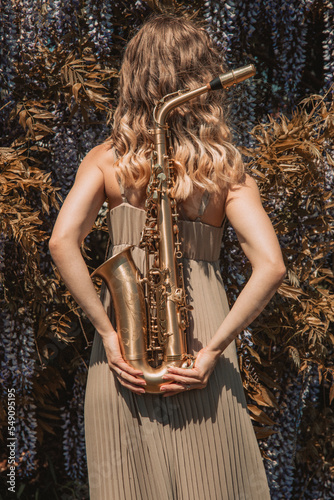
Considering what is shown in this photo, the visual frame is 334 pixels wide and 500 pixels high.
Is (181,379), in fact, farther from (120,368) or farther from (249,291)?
(249,291)

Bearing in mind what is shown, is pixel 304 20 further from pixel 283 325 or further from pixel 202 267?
pixel 202 267

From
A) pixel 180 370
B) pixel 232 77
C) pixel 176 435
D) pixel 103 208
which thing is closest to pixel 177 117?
pixel 232 77

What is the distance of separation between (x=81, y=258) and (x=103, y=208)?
1116 mm

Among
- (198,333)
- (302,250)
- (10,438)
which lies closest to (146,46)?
(198,333)

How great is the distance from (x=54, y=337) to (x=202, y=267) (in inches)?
46.3

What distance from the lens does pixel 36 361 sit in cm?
278

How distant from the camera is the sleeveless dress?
165 centimetres

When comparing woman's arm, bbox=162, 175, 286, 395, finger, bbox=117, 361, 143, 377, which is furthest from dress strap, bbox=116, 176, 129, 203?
finger, bbox=117, 361, 143, 377

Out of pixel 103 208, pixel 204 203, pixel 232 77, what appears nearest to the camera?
pixel 232 77

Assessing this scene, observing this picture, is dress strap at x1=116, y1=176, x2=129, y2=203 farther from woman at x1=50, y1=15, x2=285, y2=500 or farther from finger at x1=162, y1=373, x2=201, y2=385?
finger at x1=162, y1=373, x2=201, y2=385

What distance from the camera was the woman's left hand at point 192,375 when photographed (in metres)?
1.58

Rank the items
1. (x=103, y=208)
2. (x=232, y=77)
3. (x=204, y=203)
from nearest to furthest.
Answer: (x=232, y=77) → (x=204, y=203) → (x=103, y=208)

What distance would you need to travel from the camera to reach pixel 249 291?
5.30ft

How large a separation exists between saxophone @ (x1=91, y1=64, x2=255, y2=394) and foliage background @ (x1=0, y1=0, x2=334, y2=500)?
802 mm
